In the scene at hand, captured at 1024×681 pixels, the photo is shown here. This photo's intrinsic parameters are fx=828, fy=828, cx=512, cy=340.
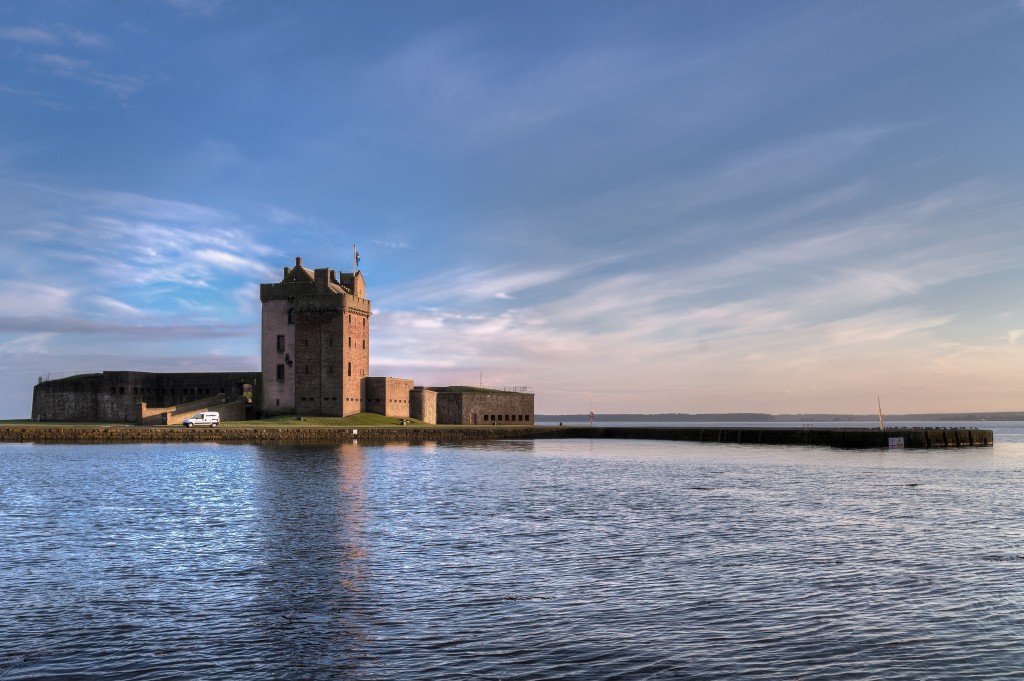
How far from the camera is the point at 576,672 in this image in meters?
14.0

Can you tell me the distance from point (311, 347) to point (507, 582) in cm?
9217

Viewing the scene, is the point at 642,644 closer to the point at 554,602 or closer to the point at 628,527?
the point at 554,602

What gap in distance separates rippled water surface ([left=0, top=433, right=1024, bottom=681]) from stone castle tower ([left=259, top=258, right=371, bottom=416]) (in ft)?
205

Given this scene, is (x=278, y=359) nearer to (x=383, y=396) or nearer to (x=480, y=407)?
(x=383, y=396)

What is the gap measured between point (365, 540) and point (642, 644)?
1443 centimetres

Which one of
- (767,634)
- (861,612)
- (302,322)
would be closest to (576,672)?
(767,634)

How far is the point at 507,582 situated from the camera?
21016mm

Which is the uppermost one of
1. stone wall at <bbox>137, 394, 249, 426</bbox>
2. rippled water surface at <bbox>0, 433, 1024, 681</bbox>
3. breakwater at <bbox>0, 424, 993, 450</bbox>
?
stone wall at <bbox>137, 394, 249, 426</bbox>

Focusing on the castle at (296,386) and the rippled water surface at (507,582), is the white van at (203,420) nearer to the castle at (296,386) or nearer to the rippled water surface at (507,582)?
the castle at (296,386)

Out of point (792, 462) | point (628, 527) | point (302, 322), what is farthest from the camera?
point (302, 322)

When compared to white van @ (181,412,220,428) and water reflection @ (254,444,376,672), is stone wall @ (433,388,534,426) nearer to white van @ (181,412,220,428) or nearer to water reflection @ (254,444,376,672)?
white van @ (181,412,220,428)

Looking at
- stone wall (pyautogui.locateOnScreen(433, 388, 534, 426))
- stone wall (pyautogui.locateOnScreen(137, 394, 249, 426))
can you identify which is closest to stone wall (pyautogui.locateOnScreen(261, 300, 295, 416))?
stone wall (pyautogui.locateOnScreen(137, 394, 249, 426))

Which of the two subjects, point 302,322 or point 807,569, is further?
point 302,322

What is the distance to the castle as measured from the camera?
355 ft
